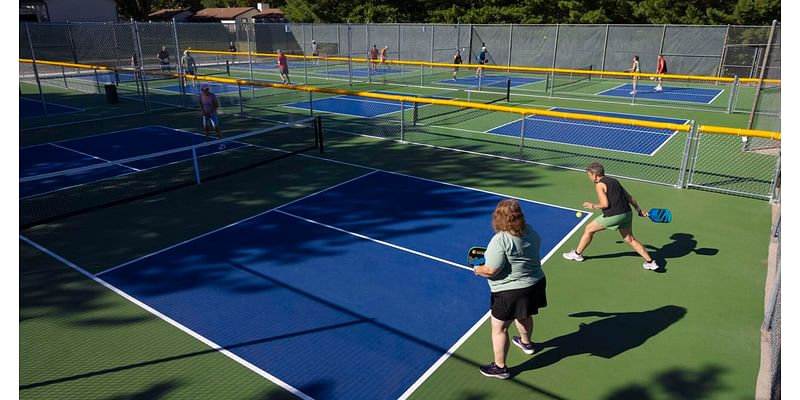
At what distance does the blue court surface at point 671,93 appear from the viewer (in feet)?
81.4

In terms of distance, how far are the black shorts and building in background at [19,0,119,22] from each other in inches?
2052

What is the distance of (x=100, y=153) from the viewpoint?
14.7 metres

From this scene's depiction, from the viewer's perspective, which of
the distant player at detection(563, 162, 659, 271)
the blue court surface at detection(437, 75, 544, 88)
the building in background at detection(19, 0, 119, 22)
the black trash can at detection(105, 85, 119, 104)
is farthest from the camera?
the building in background at detection(19, 0, 119, 22)

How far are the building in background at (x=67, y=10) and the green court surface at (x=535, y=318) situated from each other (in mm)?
44896

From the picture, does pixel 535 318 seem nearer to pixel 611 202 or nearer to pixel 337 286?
pixel 611 202

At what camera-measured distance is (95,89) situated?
90.0 feet

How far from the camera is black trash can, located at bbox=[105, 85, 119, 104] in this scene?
2280 centimetres

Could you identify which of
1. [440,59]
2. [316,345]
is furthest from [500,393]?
[440,59]

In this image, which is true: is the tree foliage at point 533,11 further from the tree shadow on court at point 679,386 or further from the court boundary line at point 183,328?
the court boundary line at point 183,328

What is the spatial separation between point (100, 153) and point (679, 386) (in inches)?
609

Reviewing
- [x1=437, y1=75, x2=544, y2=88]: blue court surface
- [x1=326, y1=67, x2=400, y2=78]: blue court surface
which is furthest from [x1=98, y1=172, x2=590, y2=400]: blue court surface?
[x1=326, y1=67, x2=400, y2=78]: blue court surface

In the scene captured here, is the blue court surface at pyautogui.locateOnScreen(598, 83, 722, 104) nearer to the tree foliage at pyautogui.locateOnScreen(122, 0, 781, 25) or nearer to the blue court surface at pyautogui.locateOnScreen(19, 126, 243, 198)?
the tree foliage at pyautogui.locateOnScreen(122, 0, 781, 25)

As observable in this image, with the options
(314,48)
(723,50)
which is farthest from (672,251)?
(314,48)

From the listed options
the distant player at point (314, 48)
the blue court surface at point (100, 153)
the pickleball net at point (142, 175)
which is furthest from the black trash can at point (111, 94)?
the distant player at point (314, 48)
